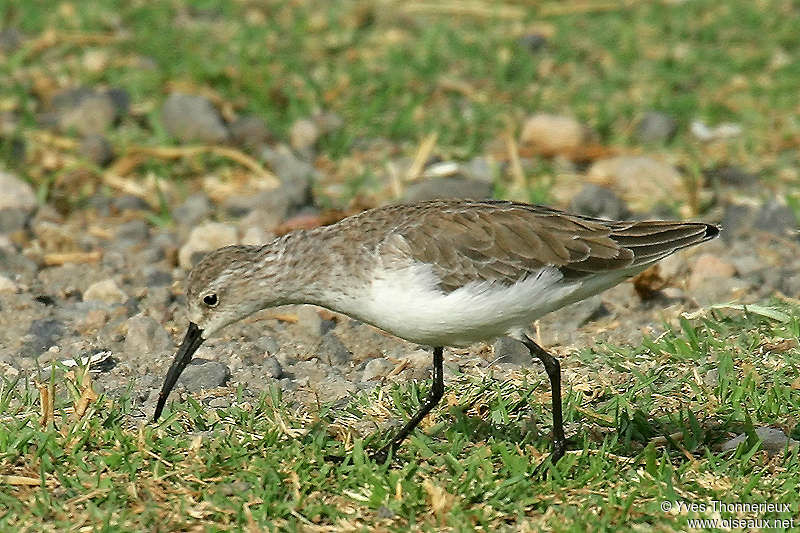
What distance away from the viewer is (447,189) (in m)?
8.81

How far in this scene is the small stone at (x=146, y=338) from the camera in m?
6.77

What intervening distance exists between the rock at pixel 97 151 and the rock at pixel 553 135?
316cm

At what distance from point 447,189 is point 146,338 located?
9.10 feet

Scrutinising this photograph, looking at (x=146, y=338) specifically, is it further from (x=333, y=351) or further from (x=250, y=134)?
(x=250, y=134)

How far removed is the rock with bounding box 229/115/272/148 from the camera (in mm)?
9797

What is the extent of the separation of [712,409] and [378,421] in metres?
1.57

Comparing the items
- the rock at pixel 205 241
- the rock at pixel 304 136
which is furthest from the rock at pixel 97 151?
the rock at pixel 205 241

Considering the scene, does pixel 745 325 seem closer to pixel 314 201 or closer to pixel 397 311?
pixel 397 311

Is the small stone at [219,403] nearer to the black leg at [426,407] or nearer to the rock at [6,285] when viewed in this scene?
the black leg at [426,407]

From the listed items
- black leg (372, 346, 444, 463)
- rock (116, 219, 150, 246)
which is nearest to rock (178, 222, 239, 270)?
Result: rock (116, 219, 150, 246)

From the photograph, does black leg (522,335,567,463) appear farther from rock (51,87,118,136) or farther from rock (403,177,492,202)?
rock (51,87,118,136)

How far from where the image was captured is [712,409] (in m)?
6.04

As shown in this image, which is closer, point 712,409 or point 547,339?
point 712,409

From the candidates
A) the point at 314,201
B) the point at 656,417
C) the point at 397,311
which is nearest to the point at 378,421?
the point at 397,311
